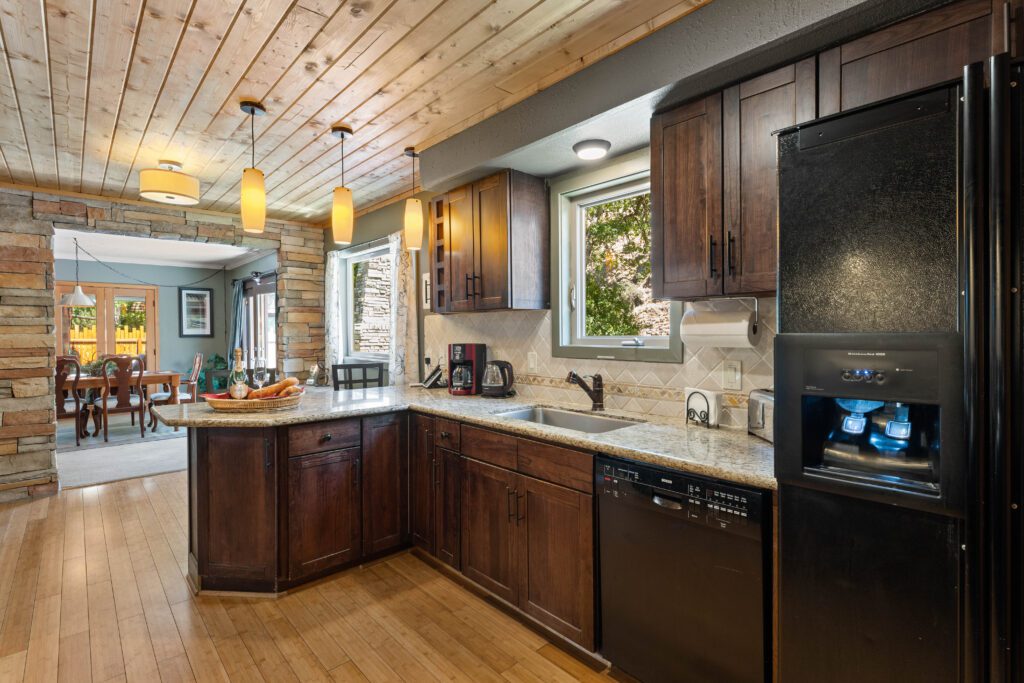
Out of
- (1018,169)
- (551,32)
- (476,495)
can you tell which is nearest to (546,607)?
(476,495)

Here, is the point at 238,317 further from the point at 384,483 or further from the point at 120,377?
the point at 384,483

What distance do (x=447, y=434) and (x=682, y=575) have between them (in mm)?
Result: 1394

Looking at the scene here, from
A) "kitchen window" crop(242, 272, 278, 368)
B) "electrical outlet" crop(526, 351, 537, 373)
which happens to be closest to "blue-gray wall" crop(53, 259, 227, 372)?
"kitchen window" crop(242, 272, 278, 368)

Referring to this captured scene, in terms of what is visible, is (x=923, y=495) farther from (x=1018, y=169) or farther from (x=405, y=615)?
(x=405, y=615)

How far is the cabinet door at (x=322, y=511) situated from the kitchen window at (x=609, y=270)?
1.42 metres

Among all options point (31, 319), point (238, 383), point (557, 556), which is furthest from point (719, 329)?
point (31, 319)

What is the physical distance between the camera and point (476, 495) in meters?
2.53

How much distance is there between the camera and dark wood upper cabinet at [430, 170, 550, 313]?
9.61 feet

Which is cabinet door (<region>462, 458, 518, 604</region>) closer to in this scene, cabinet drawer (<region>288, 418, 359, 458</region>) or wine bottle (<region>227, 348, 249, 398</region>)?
cabinet drawer (<region>288, 418, 359, 458</region>)

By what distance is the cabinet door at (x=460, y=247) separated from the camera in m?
3.17

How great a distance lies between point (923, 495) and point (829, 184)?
2.60 ft

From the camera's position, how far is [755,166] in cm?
178

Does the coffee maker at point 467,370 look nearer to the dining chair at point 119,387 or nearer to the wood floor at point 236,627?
the wood floor at point 236,627

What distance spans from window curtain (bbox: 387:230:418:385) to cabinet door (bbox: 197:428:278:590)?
176 cm
